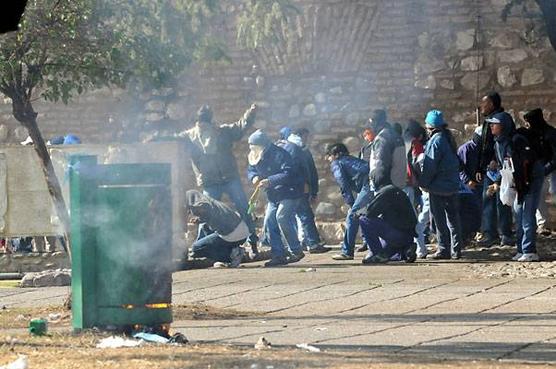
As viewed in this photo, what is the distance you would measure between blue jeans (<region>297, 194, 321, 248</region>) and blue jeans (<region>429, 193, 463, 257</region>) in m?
1.97

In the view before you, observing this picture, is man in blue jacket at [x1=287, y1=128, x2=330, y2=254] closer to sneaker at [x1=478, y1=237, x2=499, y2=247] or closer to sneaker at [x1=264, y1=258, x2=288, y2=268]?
sneaker at [x1=264, y1=258, x2=288, y2=268]

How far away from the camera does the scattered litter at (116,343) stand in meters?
9.83

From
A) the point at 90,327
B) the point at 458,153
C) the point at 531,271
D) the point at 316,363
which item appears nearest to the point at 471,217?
the point at 458,153

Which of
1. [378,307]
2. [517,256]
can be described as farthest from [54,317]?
[517,256]

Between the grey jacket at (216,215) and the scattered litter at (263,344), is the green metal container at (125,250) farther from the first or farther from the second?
the grey jacket at (216,215)

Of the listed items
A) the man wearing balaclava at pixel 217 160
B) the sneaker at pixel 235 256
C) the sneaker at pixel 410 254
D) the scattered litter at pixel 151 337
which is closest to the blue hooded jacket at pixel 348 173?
the man wearing balaclava at pixel 217 160

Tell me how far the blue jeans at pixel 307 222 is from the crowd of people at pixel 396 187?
0.06ft

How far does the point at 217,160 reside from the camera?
18.9 m

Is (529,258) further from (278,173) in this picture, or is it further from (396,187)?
(278,173)

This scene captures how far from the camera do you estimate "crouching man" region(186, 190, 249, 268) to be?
1712cm

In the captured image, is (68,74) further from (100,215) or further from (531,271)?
(531,271)

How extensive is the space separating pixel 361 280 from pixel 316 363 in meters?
6.83

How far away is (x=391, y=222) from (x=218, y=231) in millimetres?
1946

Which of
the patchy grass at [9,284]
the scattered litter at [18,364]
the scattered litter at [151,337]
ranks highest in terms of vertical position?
the scattered litter at [18,364]
